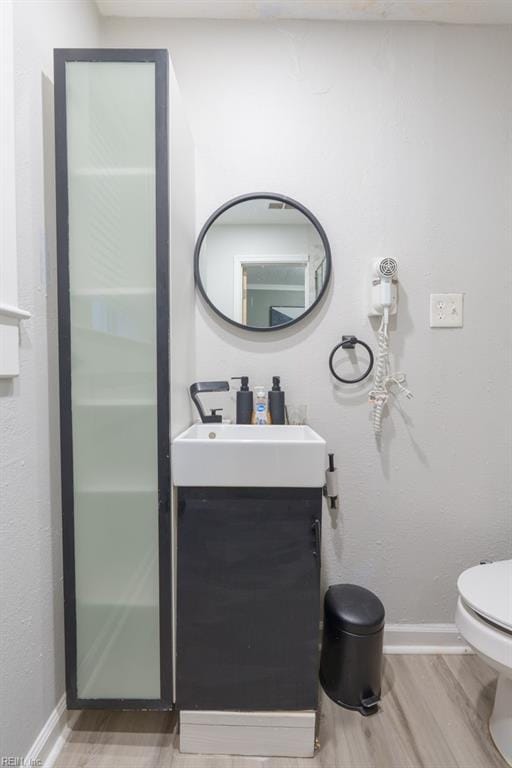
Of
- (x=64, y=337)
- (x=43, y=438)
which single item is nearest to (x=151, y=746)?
(x=43, y=438)

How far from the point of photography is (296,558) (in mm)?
1032

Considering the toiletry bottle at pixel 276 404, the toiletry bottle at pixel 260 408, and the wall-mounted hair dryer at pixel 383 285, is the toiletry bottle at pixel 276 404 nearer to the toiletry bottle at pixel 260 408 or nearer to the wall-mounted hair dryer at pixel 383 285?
the toiletry bottle at pixel 260 408

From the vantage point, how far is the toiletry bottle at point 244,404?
1381mm

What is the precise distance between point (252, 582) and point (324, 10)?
6.38 ft

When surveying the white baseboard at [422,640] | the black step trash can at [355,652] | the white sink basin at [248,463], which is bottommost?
the white baseboard at [422,640]

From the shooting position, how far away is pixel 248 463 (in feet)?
3.36

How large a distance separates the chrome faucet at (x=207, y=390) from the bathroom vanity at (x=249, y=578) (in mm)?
301

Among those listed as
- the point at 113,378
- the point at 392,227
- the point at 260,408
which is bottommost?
the point at 260,408

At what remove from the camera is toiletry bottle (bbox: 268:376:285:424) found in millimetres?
1368

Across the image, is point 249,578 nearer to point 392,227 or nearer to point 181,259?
point 181,259

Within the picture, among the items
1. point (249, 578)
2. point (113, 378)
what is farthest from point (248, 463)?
point (113, 378)

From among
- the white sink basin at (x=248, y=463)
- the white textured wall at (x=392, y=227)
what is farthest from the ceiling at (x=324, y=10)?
the white sink basin at (x=248, y=463)

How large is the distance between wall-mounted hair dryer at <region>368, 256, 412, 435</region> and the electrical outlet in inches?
6.0

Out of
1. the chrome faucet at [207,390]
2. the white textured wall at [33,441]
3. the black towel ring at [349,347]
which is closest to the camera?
the white textured wall at [33,441]
